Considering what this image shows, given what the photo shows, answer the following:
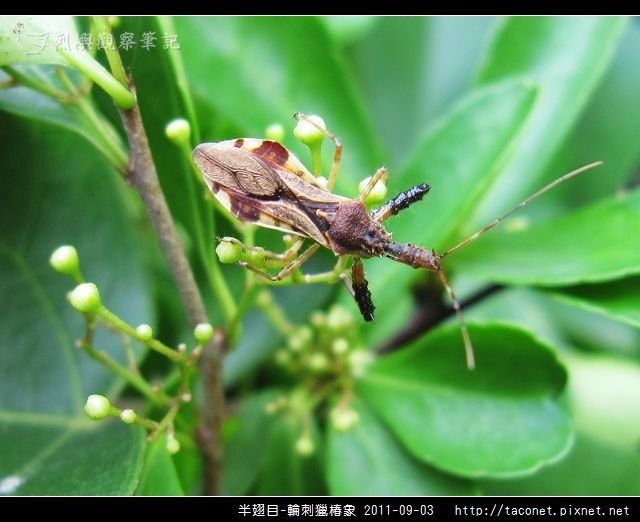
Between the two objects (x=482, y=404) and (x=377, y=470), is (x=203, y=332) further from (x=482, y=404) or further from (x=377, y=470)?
(x=482, y=404)

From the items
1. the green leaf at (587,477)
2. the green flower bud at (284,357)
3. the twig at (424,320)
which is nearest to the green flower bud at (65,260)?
the green flower bud at (284,357)

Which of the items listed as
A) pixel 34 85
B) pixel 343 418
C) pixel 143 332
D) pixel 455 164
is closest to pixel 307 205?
pixel 455 164

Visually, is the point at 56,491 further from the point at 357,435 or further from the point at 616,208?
the point at 616,208

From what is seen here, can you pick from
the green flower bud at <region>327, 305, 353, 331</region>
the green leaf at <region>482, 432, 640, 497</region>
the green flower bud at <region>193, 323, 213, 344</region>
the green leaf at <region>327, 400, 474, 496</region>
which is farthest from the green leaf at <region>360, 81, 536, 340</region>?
the green leaf at <region>482, 432, 640, 497</region>

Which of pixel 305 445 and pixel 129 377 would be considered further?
pixel 305 445

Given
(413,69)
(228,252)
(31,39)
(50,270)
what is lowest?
(228,252)

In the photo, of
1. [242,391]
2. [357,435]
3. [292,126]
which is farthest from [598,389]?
[292,126]
